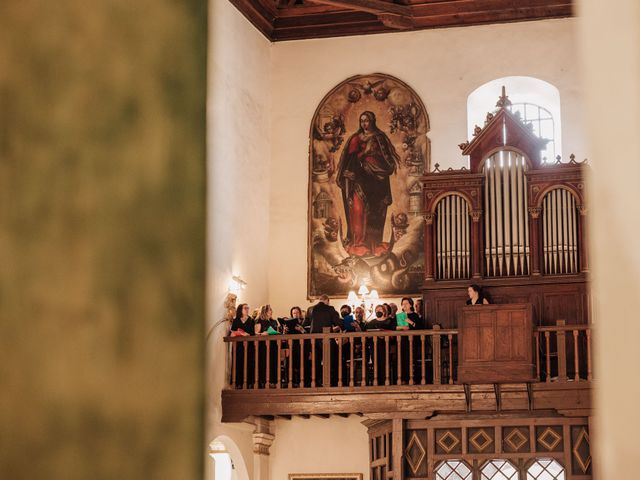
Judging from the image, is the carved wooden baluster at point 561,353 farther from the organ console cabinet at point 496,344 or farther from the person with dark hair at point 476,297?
the person with dark hair at point 476,297

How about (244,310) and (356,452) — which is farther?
(356,452)

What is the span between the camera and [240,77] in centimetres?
2156

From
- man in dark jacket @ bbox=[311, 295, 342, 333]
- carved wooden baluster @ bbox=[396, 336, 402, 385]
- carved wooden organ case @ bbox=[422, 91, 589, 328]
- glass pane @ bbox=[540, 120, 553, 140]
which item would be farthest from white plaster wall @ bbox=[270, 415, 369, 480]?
glass pane @ bbox=[540, 120, 553, 140]

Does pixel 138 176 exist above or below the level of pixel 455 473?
above

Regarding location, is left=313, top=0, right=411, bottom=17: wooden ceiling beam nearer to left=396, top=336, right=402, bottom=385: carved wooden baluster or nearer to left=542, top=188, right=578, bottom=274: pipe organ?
left=542, top=188, right=578, bottom=274: pipe organ

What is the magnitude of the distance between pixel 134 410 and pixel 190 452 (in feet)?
0.12

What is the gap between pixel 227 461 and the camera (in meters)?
20.1

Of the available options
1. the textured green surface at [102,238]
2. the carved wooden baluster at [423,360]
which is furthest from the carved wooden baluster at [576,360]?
the textured green surface at [102,238]

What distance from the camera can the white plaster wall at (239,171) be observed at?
63.4 feet

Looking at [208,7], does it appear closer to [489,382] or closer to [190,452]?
[190,452]

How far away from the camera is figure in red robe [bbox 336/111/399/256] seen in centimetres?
2231

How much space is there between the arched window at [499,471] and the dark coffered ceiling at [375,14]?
31.0 ft

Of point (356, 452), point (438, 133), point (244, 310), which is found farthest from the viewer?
point (438, 133)

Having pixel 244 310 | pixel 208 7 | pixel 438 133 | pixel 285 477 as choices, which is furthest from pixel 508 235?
pixel 208 7
